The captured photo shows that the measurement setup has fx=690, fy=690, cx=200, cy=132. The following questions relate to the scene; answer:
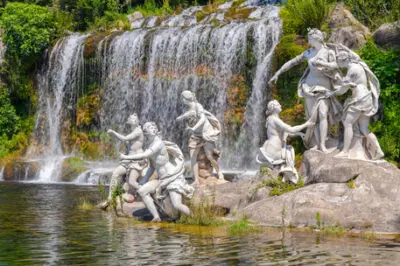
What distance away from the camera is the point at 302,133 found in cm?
1269

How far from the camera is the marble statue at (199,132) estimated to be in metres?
13.5

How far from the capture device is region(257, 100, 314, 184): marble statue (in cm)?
1241

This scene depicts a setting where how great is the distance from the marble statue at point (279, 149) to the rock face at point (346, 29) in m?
7.85

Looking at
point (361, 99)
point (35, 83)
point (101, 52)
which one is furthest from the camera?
point (35, 83)

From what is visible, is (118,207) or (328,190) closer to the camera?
(328,190)

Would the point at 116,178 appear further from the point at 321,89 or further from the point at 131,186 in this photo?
the point at 321,89

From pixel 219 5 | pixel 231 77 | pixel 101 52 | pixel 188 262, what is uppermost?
pixel 219 5

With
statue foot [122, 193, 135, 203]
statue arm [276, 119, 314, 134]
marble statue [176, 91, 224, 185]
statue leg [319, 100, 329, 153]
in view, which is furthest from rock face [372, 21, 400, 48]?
statue foot [122, 193, 135, 203]

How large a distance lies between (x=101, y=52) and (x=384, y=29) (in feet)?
37.5

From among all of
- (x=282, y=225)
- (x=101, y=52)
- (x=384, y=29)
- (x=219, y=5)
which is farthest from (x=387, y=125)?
(x=219, y=5)

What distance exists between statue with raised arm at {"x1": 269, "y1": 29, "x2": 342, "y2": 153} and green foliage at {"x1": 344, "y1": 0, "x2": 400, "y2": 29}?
30.6ft

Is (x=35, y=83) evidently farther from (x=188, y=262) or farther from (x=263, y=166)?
(x=188, y=262)

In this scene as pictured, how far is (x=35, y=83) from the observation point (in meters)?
28.8

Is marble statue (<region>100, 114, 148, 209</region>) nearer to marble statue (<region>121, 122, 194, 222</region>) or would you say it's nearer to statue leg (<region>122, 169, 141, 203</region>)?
statue leg (<region>122, 169, 141, 203</region>)
